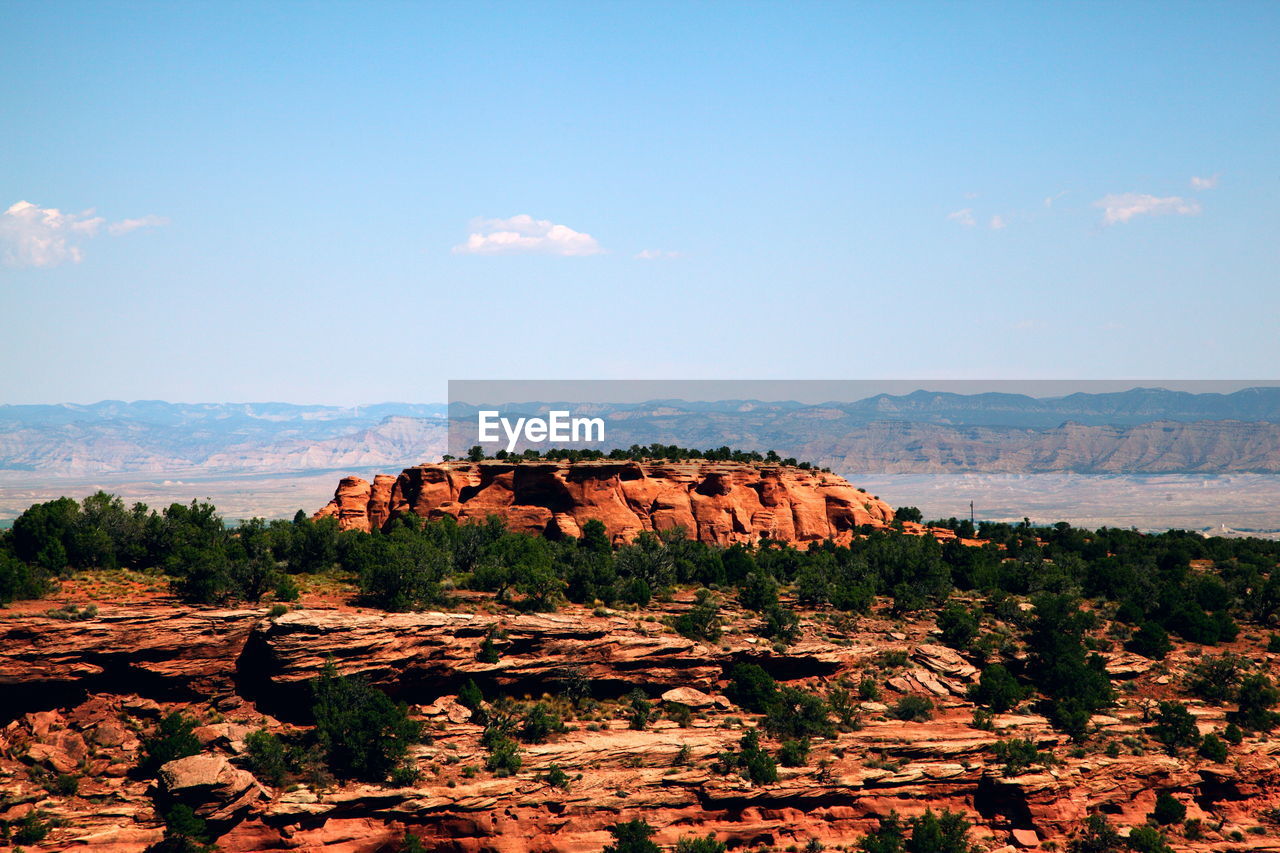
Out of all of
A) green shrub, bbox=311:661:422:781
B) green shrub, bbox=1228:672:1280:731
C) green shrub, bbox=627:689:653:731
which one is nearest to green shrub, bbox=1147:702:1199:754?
green shrub, bbox=1228:672:1280:731

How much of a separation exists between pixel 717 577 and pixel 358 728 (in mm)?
31179

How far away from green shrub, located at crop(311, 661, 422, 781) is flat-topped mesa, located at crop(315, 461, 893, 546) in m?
31.6

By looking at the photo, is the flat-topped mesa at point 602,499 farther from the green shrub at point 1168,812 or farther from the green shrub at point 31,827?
the green shrub at point 31,827

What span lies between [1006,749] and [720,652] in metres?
17.0

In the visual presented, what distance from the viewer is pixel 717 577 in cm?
7712

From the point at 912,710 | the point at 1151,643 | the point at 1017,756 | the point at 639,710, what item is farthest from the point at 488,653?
the point at 1151,643

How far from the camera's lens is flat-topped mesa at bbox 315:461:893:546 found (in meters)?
88.2

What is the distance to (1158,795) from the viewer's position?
58.7m

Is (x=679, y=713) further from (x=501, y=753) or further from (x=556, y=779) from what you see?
(x=501, y=753)

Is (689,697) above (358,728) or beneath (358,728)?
beneath

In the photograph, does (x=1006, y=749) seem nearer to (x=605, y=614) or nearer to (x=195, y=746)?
(x=605, y=614)

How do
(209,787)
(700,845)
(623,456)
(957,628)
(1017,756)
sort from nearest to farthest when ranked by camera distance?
(209,787)
(700,845)
(1017,756)
(957,628)
(623,456)

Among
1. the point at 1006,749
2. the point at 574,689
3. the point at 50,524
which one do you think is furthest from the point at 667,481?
the point at 50,524

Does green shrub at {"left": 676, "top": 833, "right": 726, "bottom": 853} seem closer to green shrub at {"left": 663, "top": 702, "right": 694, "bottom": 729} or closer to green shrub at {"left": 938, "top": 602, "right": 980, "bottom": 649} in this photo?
green shrub at {"left": 663, "top": 702, "right": 694, "bottom": 729}
